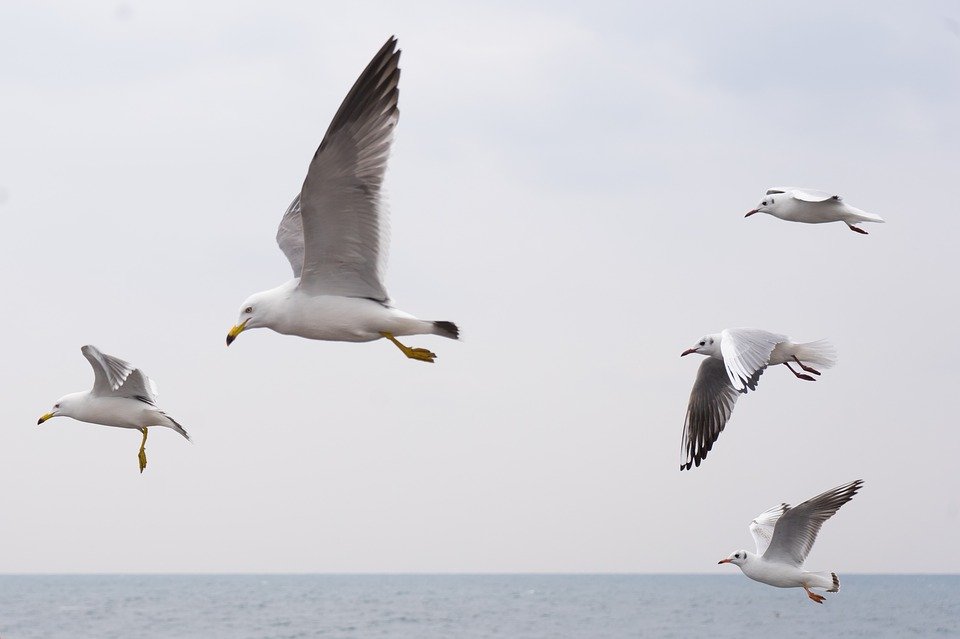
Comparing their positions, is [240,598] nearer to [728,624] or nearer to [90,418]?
[728,624]

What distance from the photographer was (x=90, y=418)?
42.1 ft

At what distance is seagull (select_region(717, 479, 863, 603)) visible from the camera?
12906mm

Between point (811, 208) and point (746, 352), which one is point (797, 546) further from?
point (811, 208)

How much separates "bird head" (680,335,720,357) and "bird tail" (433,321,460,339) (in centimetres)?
416

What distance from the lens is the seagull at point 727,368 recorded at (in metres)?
10.8

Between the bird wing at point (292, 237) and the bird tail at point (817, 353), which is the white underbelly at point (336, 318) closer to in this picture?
the bird wing at point (292, 237)

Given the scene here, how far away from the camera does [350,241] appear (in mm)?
8570

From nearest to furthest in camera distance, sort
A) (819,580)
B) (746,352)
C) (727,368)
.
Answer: (727,368)
(746,352)
(819,580)

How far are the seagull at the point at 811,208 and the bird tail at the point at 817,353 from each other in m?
1.26

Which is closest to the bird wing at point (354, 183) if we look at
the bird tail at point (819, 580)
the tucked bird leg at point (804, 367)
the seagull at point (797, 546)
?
the tucked bird leg at point (804, 367)

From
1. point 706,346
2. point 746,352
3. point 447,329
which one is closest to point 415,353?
point 447,329

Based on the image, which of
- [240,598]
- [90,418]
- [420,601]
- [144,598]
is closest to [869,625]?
→ [420,601]

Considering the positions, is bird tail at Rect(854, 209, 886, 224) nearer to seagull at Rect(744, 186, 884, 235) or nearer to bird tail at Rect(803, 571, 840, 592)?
seagull at Rect(744, 186, 884, 235)

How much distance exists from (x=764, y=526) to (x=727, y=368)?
4.09 metres
